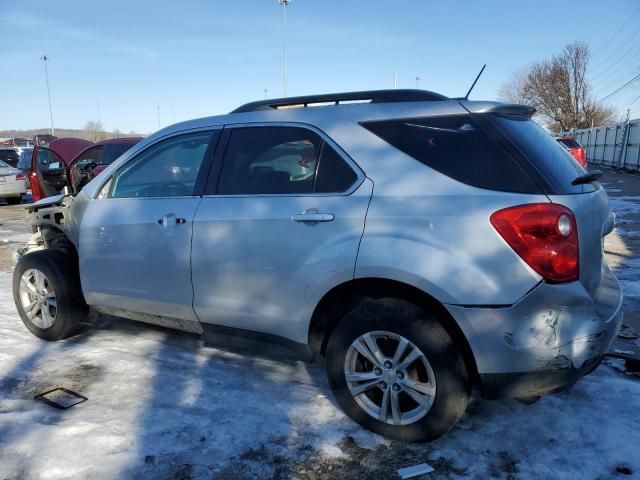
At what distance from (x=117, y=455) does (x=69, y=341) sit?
191 centimetres

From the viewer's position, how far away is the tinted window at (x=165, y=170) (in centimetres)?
334

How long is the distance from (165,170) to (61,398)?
A: 1.64 metres

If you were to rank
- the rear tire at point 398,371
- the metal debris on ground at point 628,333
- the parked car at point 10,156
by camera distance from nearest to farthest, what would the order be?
the rear tire at point 398,371, the metal debris on ground at point 628,333, the parked car at point 10,156

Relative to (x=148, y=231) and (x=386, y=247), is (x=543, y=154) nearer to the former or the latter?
(x=386, y=247)

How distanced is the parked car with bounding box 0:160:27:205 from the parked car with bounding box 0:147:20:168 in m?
4.90

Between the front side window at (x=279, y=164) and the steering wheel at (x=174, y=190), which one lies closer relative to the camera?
the front side window at (x=279, y=164)

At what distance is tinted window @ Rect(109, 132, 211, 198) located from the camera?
11.0ft

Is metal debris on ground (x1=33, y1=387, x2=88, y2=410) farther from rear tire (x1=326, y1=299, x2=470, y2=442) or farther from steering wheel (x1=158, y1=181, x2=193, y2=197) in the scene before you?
rear tire (x1=326, y1=299, x2=470, y2=442)

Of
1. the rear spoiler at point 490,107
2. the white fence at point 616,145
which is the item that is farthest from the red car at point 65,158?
the white fence at point 616,145

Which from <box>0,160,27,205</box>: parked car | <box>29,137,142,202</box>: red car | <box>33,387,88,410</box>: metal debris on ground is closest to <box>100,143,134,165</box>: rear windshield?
<box>29,137,142,202</box>: red car

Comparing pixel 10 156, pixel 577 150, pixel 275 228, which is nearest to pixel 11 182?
pixel 10 156

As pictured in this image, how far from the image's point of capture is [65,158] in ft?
30.3

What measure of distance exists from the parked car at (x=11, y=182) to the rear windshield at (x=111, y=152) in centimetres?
812

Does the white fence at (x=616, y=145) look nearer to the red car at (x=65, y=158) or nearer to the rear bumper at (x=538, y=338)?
the red car at (x=65, y=158)
